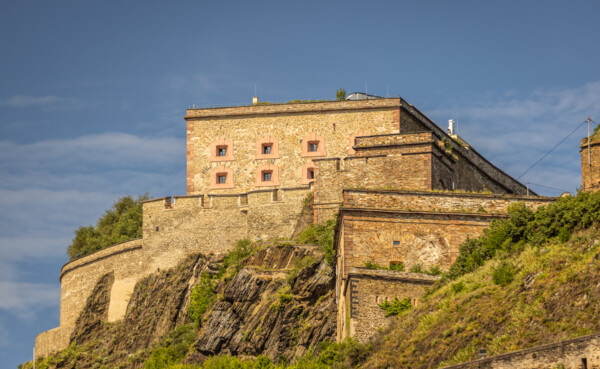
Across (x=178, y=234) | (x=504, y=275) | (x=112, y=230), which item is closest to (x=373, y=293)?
(x=504, y=275)

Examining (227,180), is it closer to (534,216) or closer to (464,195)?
(464,195)

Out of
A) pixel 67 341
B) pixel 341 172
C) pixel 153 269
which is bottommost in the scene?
pixel 67 341

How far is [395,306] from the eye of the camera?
41.3 meters

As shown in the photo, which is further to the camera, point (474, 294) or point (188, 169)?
point (188, 169)

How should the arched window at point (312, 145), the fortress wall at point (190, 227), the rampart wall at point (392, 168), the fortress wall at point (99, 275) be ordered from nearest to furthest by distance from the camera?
the rampart wall at point (392, 168), the fortress wall at point (190, 227), the arched window at point (312, 145), the fortress wall at point (99, 275)

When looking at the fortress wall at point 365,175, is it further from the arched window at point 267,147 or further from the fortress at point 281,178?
the arched window at point 267,147

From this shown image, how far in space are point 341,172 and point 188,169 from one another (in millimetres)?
14812

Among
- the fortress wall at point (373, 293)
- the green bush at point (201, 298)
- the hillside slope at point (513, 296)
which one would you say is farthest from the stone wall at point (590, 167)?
the green bush at point (201, 298)

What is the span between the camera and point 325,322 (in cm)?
4950

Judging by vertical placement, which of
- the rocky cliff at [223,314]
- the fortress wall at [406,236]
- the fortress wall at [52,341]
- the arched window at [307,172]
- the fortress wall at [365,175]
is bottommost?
the fortress wall at [52,341]

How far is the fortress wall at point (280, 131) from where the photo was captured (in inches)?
2621

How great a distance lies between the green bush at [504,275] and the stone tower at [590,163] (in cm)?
1211

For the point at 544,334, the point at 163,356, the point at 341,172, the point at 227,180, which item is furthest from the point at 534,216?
the point at 227,180

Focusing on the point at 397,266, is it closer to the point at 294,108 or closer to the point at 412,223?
the point at 412,223
